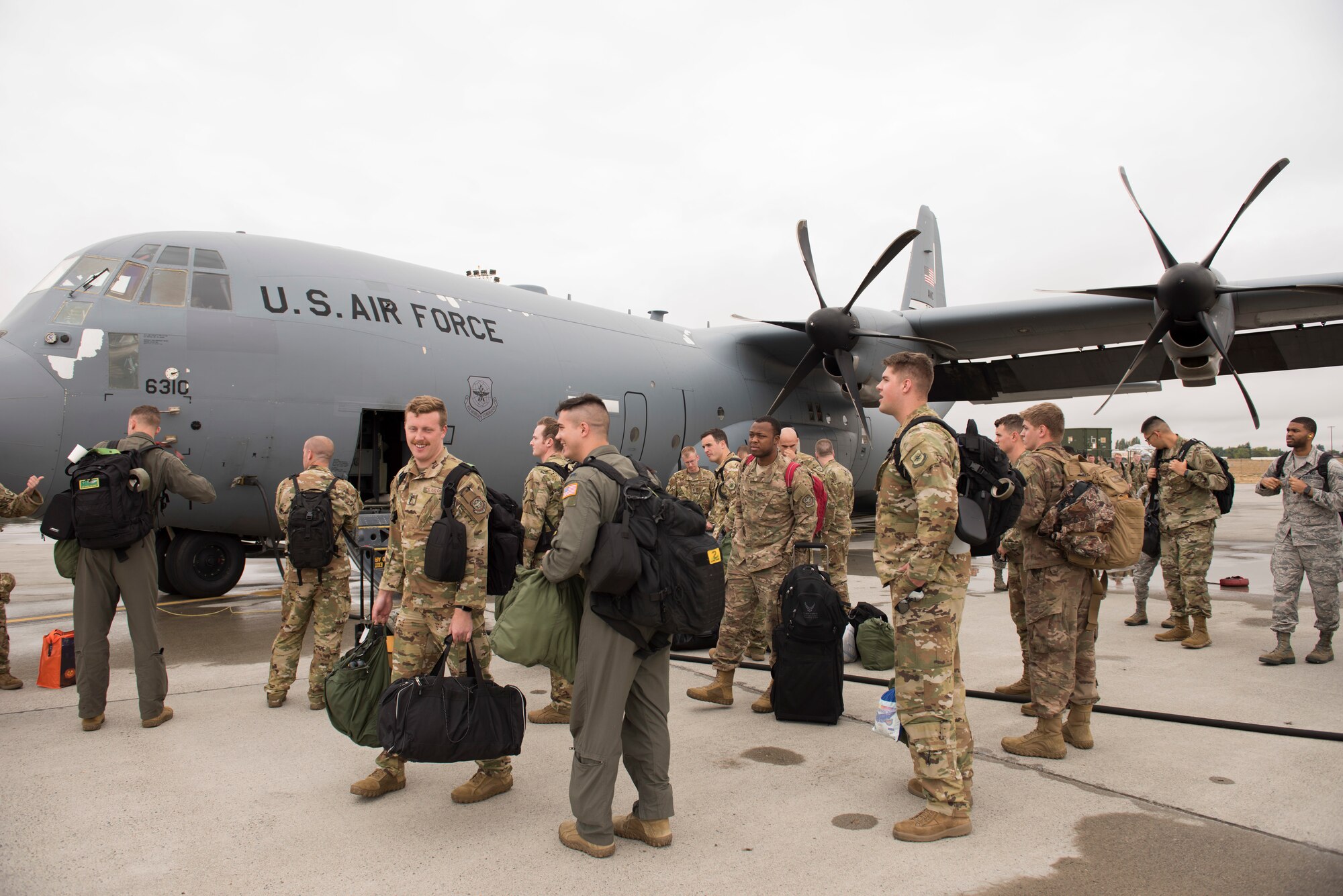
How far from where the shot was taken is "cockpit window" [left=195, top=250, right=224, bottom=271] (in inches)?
312

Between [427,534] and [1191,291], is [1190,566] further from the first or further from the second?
[427,534]

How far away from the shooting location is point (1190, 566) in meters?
6.75

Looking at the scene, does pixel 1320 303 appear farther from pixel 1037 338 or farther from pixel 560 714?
pixel 560 714

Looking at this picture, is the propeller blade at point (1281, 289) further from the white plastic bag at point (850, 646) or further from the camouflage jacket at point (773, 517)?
the camouflage jacket at point (773, 517)

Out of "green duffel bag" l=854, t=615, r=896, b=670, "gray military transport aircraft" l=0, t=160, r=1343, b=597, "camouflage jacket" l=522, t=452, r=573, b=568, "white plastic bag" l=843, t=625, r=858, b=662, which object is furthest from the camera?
"gray military transport aircraft" l=0, t=160, r=1343, b=597

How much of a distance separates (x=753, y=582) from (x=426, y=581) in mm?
2374

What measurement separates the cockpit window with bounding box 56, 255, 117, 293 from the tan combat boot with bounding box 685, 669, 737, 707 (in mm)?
6759

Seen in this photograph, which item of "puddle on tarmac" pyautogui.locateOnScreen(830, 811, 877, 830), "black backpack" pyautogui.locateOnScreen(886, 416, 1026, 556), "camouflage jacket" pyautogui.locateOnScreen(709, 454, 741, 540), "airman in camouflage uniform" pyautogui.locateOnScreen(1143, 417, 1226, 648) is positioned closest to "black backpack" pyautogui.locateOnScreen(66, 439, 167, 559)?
"camouflage jacket" pyautogui.locateOnScreen(709, 454, 741, 540)

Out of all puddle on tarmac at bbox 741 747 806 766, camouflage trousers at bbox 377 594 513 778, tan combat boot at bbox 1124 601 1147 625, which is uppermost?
camouflage trousers at bbox 377 594 513 778

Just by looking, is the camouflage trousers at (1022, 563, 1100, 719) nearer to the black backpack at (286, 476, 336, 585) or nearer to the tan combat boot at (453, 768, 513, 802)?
the tan combat boot at (453, 768, 513, 802)

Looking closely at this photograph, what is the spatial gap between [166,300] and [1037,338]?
1272 cm

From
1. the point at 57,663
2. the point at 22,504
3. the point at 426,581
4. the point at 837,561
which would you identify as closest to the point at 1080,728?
the point at 837,561

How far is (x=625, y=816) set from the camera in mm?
3455

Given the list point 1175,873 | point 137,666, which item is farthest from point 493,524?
point 1175,873
